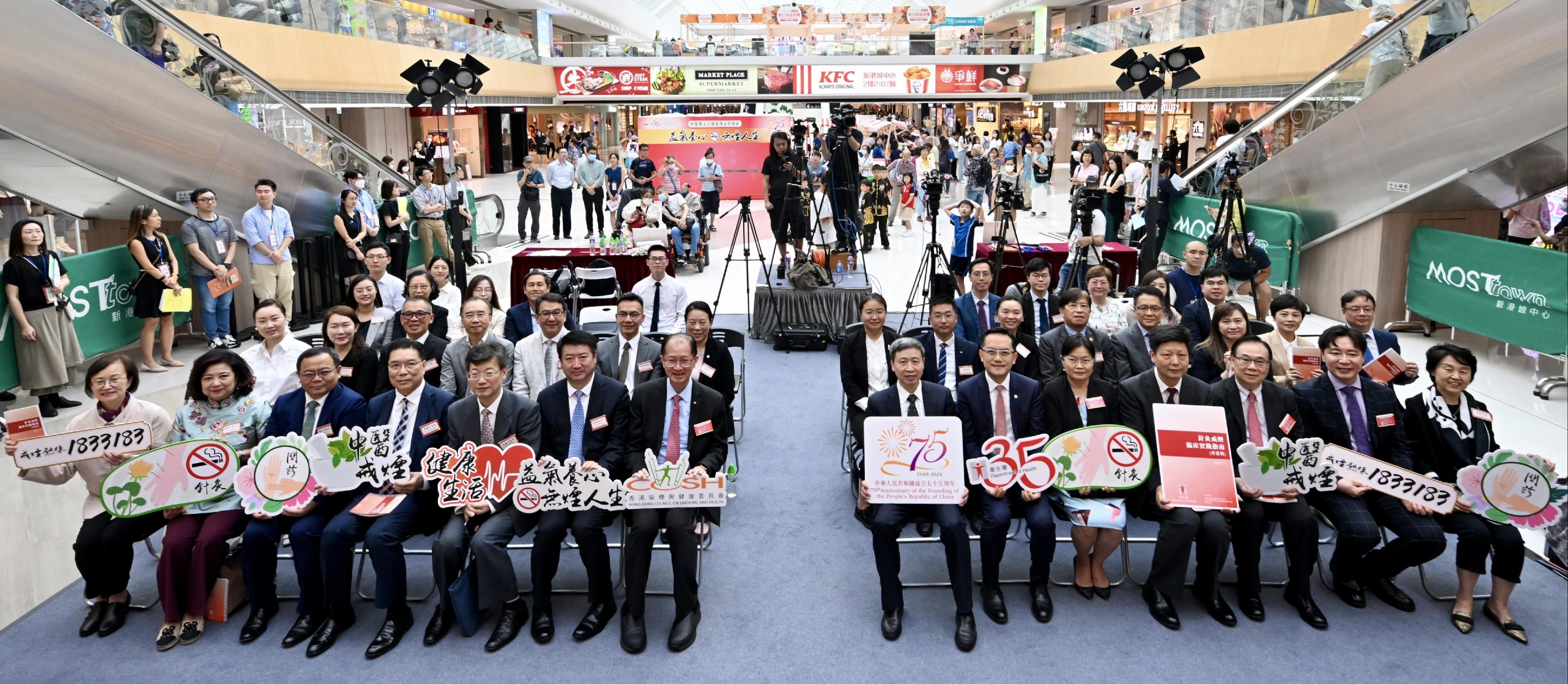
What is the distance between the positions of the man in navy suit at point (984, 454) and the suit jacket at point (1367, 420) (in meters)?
1.22

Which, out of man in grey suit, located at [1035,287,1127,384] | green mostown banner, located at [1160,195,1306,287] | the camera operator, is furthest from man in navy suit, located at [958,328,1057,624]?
green mostown banner, located at [1160,195,1306,287]

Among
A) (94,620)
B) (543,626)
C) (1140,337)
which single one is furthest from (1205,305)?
(94,620)

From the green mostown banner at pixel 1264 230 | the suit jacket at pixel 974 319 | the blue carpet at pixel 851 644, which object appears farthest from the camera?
the green mostown banner at pixel 1264 230

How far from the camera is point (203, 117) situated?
891 centimetres

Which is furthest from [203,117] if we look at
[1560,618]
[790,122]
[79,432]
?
[790,122]

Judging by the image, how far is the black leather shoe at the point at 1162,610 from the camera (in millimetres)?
4262

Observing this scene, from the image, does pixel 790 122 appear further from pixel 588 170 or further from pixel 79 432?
pixel 79 432

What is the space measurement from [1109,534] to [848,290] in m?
5.05

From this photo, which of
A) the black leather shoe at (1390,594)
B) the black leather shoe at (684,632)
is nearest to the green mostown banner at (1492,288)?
the black leather shoe at (1390,594)

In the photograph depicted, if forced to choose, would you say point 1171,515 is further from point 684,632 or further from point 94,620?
point 94,620

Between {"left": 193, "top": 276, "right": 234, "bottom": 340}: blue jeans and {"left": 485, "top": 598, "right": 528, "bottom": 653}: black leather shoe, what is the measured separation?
5.70 meters

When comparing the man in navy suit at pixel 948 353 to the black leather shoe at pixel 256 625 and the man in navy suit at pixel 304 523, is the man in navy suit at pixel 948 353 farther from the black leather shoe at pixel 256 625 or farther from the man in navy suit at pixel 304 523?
the black leather shoe at pixel 256 625

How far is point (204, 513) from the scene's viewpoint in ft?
14.2

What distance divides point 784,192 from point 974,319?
4.50m
